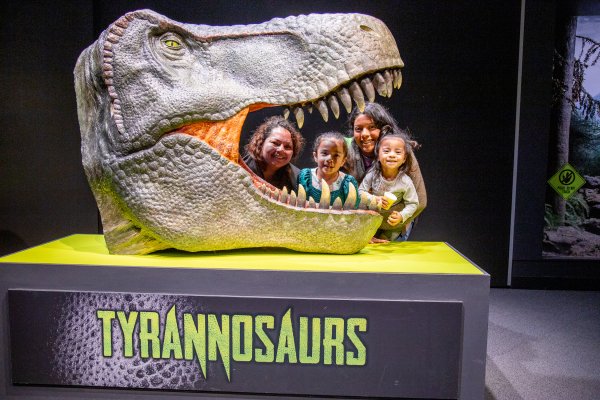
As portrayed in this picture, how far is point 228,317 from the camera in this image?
1.38 meters

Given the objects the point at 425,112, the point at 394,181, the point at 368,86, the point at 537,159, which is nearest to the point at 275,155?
the point at 394,181

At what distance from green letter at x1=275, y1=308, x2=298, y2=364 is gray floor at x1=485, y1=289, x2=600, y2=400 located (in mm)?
994

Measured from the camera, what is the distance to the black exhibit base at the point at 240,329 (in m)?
1.35

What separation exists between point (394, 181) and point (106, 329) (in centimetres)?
122

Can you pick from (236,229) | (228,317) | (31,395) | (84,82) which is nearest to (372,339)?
(228,317)

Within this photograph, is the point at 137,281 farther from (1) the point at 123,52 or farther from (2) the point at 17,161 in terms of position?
(2) the point at 17,161

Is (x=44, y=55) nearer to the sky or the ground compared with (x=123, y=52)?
nearer to the sky

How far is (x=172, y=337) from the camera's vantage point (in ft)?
4.59

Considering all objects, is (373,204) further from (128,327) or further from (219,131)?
(128,327)

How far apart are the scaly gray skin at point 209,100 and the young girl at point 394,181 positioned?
1.46 ft

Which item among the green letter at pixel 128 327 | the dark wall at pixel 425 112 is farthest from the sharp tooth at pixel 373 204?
the dark wall at pixel 425 112

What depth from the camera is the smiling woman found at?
2.30m

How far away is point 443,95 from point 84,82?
7.94 feet

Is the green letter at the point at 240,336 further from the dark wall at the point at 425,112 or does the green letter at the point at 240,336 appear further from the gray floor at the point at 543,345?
the dark wall at the point at 425,112
